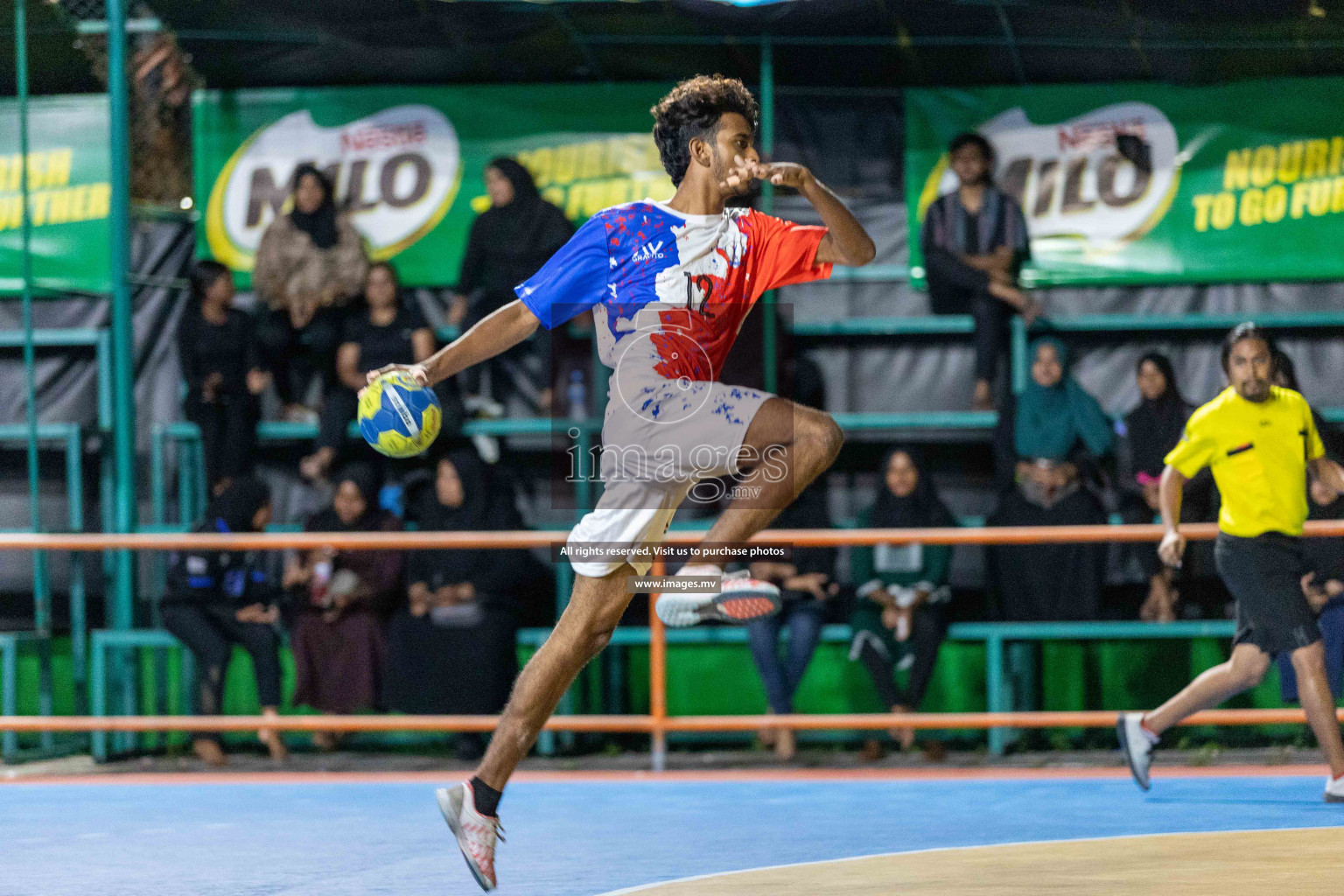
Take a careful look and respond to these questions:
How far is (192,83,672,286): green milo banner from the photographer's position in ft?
40.0

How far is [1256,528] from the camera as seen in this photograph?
7.85 m

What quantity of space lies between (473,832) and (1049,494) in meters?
5.97

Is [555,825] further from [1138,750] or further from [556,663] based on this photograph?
[1138,750]

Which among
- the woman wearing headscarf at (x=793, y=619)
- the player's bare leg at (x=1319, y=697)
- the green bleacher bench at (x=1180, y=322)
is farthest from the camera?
the green bleacher bench at (x=1180, y=322)

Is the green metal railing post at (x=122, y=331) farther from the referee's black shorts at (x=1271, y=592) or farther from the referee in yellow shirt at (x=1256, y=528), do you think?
the referee's black shorts at (x=1271, y=592)

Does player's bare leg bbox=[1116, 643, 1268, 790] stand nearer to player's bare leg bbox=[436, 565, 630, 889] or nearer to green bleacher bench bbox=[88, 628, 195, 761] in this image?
player's bare leg bbox=[436, 565, 630, 889]

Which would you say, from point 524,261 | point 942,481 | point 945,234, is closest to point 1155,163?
point 945,234

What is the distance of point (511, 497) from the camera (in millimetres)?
10625

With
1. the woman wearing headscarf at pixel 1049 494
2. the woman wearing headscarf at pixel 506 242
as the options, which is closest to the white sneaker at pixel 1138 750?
the woman wearing headscarf at pixel 1049 494

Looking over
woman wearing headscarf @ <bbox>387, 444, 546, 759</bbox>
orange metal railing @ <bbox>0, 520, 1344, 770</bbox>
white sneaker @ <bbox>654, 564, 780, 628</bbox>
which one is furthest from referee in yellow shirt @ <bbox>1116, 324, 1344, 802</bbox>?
woman wearing headscarf @ <bbox>387, 444, 546, 759</bbox>

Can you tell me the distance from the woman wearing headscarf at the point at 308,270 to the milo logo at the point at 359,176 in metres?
0.42

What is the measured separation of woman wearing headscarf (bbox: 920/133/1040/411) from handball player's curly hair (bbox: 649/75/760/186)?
610 centimetres

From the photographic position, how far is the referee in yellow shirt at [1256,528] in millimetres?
7746

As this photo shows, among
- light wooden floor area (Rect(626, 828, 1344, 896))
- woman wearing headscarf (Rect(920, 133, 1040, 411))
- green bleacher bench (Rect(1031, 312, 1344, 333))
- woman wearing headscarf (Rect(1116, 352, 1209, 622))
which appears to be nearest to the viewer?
light wooden floor area (Rect(626, 828, 1344, 896))
